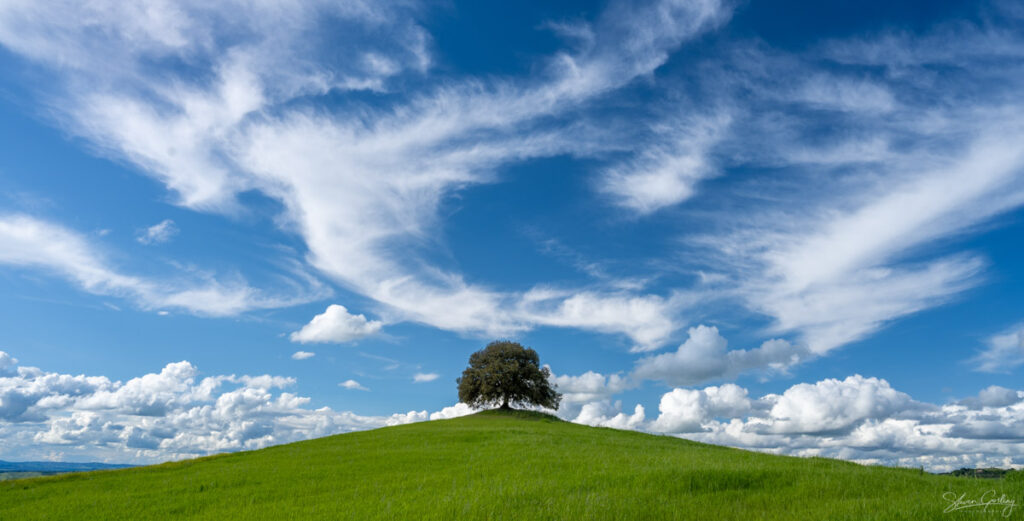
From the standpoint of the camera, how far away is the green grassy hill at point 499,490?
13.0m

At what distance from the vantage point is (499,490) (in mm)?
15516

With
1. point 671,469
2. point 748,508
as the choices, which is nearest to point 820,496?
point 748,508

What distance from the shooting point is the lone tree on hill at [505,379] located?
7275 centimetres

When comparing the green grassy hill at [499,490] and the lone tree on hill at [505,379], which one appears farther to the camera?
the lone tree on hill at [505,379]

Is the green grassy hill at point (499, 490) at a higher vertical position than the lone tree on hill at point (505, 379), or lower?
lower

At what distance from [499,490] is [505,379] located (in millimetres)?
57798

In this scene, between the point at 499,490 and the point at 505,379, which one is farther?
the point at 505,379

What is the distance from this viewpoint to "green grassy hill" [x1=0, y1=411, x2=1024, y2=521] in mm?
13023

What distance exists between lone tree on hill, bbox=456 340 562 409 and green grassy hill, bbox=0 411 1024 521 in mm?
41006

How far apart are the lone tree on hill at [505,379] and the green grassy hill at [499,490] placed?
41.0 metres

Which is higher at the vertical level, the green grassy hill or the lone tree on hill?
the lone tree on hill

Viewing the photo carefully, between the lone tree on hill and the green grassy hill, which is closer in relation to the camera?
the green grassy hill

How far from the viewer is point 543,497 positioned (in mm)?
14570

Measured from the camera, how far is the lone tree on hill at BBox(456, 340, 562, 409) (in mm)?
72750
